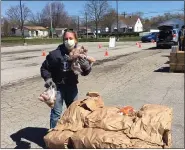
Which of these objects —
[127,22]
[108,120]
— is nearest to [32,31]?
[127,22]

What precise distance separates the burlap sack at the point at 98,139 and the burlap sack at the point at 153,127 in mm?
123

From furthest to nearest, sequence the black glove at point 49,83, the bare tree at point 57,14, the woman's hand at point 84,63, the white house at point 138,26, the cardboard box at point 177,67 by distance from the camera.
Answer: the white house at point 138,26, the bare tree at point 57,14, the cardboard box at point 177,67, the black glove at point 49,83, the woman's hand at point 84,63

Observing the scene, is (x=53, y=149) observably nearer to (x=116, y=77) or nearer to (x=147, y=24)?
(x=116, y=77)

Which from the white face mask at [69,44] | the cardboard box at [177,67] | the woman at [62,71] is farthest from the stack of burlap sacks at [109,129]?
the cardboard box at [177,67]

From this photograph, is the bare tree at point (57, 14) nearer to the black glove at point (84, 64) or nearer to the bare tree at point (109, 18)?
the bare tree at point (109, 18)

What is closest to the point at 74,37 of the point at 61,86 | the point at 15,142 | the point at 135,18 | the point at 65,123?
the point at 61,86

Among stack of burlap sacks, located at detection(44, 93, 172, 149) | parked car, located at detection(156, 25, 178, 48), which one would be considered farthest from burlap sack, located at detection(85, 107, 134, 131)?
parked car, located at detection(156, 25, 178, 48)

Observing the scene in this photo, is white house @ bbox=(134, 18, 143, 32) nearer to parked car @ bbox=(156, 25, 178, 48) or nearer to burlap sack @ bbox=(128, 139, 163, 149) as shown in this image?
parked car @ bbox=(156, 25, 178, 48)

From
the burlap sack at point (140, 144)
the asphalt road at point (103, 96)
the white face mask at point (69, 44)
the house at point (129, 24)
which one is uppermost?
the house at point (129, 24)

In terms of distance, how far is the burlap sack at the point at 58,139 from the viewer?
3639 mm

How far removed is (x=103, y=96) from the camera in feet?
27.9

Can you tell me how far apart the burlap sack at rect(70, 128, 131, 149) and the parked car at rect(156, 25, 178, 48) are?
1069 inches

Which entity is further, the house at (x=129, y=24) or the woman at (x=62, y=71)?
the house at (x=129, y=24)

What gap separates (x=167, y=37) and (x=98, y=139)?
2757cm
